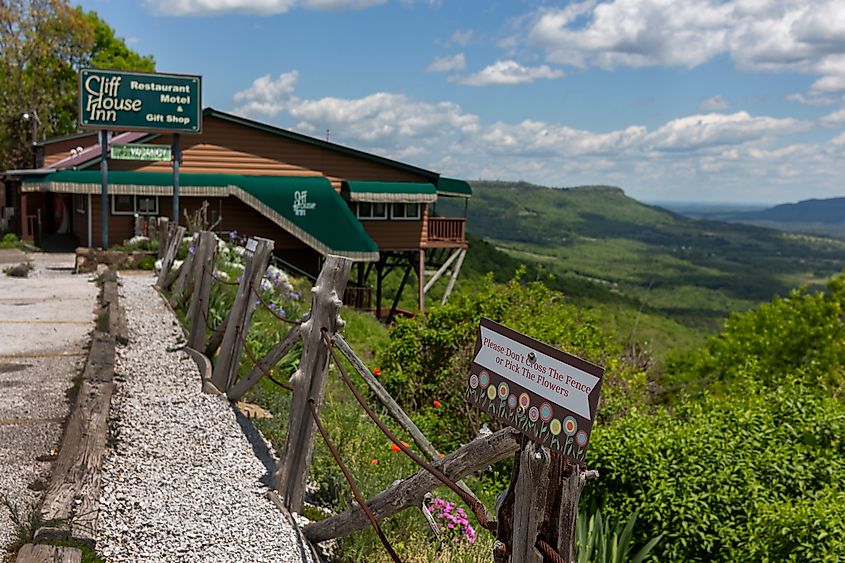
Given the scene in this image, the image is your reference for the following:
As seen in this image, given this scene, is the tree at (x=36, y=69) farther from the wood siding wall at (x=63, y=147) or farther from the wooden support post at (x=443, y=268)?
the wooden support post at (x=443, y=268)

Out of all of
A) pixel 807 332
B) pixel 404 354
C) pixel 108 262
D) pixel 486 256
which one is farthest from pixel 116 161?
pixel 486 256

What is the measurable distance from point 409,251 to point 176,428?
24457 mm

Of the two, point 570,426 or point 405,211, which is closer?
point 570,426

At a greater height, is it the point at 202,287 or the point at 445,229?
the point at 202,287

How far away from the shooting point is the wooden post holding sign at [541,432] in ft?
9.09

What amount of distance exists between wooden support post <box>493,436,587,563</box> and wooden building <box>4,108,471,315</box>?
22493 millimetres

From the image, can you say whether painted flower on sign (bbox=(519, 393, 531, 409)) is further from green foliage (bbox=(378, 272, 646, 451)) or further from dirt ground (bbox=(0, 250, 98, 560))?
green foliage (bbox=(378, 272, 646, 451))

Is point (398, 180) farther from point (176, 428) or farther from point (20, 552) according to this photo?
point (20, 552)

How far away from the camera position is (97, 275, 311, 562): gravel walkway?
4750 mm

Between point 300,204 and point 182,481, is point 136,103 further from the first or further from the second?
point 182,481

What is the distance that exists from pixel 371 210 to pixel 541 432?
87.9 ft

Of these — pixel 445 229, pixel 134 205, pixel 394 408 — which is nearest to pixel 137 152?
pixel 134 205

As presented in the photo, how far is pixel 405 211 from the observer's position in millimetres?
30000

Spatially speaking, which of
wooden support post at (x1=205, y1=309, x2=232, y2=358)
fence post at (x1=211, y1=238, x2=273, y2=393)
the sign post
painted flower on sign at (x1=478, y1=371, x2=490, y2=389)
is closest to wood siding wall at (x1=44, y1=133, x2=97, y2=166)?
the sign post
